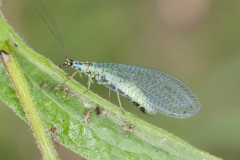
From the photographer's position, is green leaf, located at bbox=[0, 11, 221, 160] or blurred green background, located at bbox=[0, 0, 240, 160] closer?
green leaf, located at bbox=[0, 11, 221, 160]

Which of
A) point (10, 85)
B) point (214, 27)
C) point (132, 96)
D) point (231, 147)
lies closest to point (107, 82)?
point (132, 96)

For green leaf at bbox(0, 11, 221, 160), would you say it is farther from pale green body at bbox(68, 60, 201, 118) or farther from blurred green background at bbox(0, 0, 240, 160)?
blurred green background at bbox(0, 0, 240, 160)

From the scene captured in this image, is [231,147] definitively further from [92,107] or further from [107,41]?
[92,107]

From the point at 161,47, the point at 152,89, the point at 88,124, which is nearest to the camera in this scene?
the point at 88,124

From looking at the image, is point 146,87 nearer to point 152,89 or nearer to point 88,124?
point 152,89

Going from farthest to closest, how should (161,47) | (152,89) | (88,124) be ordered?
(161,47) → (152,89) → (88,124)

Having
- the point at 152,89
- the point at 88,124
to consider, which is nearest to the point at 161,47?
the point at 152,89

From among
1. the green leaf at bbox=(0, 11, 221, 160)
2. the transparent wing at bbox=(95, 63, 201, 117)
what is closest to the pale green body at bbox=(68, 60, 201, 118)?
the transparent wing at bbox=(95, 63, 201, 117)
